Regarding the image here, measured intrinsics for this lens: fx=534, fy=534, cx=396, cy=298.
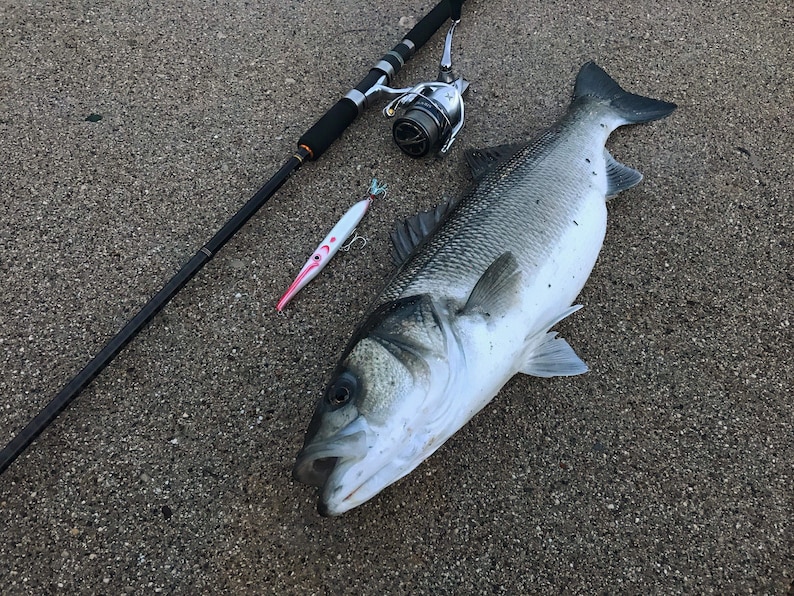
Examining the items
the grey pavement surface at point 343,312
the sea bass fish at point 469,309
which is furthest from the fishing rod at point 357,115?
the sea bass fish at point 469,309

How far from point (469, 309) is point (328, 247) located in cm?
78

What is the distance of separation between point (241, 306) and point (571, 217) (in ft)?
4.61

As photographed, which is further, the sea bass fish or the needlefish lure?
the needlefish lure

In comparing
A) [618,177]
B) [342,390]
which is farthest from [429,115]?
[342,390]

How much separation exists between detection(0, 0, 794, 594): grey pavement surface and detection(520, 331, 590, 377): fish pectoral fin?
6.2 inches

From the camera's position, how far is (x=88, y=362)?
209cm

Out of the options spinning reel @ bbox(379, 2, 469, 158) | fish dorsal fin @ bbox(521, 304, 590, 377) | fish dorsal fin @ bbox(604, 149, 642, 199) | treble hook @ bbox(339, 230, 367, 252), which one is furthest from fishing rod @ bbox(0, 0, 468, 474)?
fish dorsal fin @ bbox(521, 304, 590, 377)

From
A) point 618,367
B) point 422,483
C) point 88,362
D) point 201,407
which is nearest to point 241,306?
point 201,407

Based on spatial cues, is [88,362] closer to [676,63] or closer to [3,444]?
[3,444]

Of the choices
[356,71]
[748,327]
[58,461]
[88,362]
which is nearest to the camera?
[58,461]

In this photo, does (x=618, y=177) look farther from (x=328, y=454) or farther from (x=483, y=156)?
(x=328, y=454)

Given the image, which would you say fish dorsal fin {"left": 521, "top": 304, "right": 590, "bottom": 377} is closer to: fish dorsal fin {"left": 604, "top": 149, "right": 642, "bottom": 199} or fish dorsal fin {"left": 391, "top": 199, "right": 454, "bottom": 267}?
fish dorsal fin {"left": 391, "top": 199, "right": 454, "bottom": 267}

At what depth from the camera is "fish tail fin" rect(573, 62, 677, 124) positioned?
2604mm

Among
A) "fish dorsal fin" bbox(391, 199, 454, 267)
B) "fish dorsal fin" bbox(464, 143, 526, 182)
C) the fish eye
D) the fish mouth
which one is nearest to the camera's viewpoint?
the fish mouth
